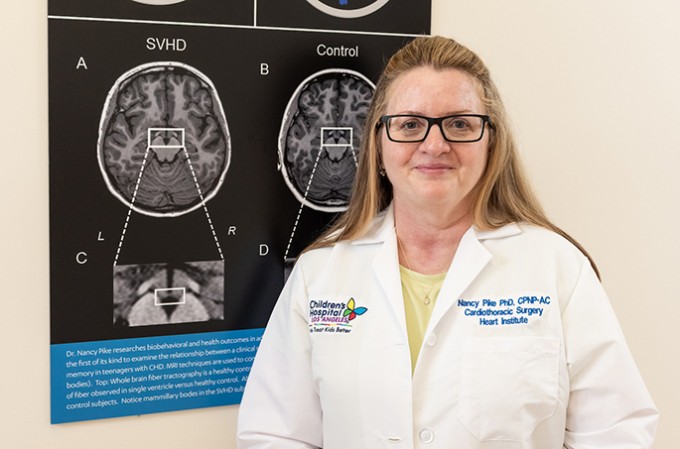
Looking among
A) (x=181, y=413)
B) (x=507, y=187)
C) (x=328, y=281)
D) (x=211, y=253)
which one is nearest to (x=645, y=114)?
(x=507, y=187)

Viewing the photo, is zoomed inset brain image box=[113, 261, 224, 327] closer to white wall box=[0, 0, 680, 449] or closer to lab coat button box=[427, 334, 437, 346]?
white wall box=[0, 0, 680, 449]

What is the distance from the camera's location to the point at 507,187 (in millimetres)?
1168

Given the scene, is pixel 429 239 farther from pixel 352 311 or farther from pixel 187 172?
pixel 187 172

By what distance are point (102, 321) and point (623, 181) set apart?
98 centimetres

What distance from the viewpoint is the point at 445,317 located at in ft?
3.60

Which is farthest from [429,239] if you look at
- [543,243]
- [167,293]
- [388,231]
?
[167,293]

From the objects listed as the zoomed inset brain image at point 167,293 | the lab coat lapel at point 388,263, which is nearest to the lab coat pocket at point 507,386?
the lab coat lapel at point 388,263

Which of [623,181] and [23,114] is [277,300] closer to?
[23,114]

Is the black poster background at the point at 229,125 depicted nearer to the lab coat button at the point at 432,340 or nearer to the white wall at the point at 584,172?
the white wall at the point at 584,172

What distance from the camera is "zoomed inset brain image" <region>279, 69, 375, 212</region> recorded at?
126 cm

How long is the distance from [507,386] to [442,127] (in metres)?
0.36

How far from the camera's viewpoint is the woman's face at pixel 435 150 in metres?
1.07

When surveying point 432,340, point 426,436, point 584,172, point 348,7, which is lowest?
point 426,436

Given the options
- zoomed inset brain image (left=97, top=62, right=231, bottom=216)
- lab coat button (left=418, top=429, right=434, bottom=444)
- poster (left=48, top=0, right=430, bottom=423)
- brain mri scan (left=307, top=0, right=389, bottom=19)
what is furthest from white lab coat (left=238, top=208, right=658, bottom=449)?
brain mri scan (left=307, top=0, right=389, bottom=19)
